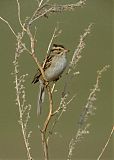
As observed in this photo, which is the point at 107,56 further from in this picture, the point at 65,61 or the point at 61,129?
the point at 65,61

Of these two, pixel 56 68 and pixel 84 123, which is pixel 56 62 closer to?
pixel 56 68

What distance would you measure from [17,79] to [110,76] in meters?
8.05

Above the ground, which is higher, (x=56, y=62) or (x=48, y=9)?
(x=48, y=9)

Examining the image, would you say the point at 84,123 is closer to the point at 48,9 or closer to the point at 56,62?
the point at 48,9

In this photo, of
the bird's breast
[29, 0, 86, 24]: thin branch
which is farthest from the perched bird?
[29, 0, 86, 24]: thin branch

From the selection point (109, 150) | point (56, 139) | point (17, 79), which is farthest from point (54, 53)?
point (56, 139)

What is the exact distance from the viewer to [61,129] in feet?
31.6

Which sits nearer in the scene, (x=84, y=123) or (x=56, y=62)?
(x=84, y=123)

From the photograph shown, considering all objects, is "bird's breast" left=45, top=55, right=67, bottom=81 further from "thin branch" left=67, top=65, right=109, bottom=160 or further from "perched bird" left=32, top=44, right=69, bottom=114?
"thin branch" left=67, top=65, right=109, bottom=160

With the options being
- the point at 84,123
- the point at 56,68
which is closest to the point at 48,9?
the point at 84,123

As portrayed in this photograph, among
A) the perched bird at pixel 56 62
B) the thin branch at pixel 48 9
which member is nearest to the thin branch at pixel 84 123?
the thin branch at pixel 48 9

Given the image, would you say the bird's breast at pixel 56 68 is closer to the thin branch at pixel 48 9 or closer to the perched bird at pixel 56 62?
the perched bird at pixel 56 62

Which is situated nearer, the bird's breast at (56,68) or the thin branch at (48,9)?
the thin branch at (48,9)

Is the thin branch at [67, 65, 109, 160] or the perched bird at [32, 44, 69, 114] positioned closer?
the thin branch at [67, 65, 109, 160]
